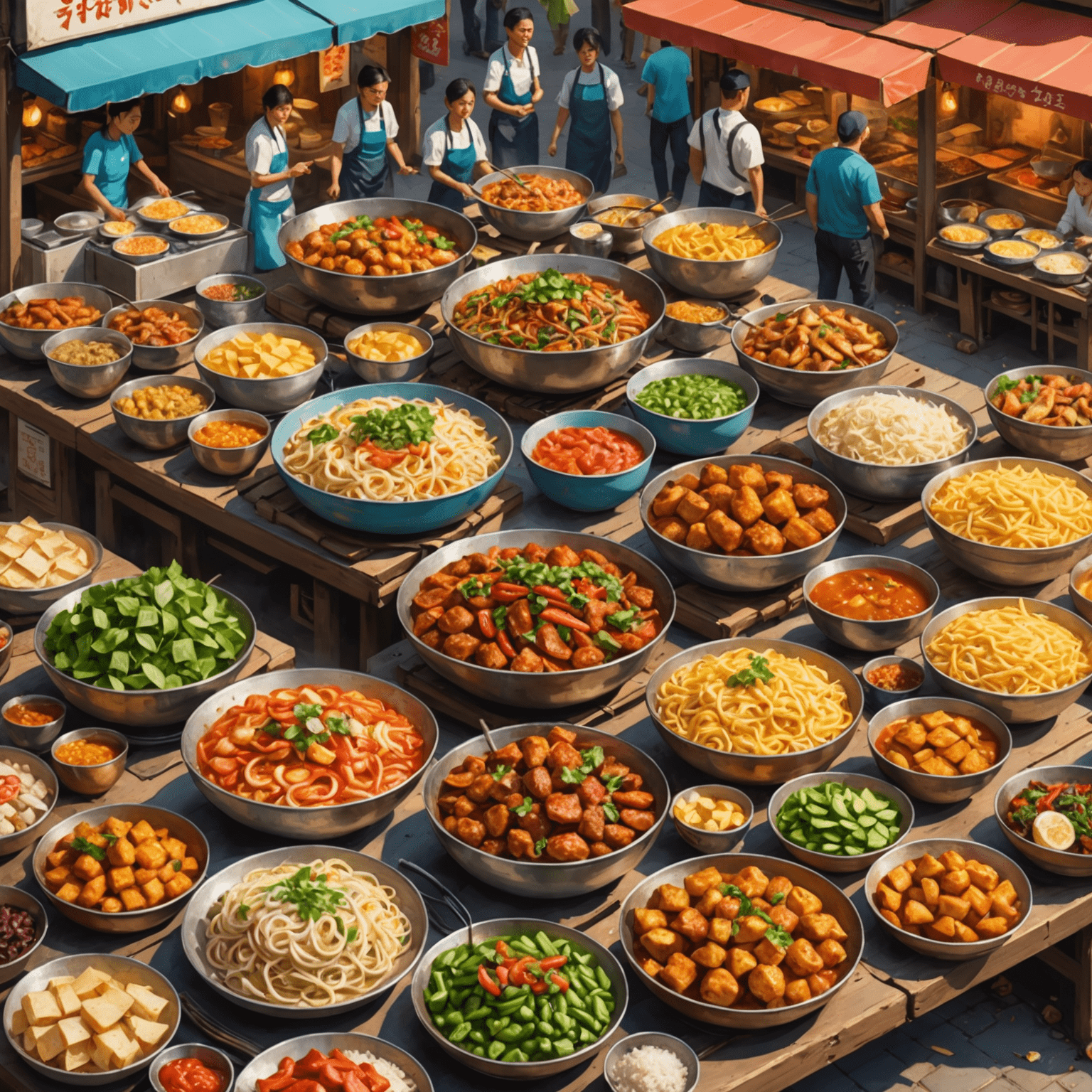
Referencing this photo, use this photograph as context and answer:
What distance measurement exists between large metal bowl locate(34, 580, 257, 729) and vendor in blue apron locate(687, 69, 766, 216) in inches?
258

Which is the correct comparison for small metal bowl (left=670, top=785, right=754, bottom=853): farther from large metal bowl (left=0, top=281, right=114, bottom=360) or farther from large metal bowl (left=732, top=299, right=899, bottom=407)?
large metal bowl (left=0, top=281, right=114, bottom=360)

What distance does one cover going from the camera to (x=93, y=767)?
22.1 ft

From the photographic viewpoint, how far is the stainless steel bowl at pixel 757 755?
21.7 ft

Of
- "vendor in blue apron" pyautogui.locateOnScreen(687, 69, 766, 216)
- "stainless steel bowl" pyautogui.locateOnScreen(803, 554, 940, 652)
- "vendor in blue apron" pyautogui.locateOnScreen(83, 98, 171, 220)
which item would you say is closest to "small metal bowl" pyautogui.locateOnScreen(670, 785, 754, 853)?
"stainless steel bowl" pyautogui.locateOnScreen(803, 554, 940, 652)

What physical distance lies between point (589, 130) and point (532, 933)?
32.3 ft

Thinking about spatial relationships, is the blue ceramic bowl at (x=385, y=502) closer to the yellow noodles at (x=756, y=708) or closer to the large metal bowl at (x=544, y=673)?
the large metal bowl at (x=544, y=673)

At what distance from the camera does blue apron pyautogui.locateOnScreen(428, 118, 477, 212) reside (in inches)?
486

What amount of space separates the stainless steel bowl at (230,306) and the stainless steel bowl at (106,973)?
5.11 m

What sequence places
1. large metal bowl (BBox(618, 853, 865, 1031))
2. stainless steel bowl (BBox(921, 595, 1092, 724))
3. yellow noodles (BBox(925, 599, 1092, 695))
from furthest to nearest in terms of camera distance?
1. yellow noodles (BBox(925, 599, 1092, 695))
2. stainless steel bowl (BBox(921, 595, 1092, 724))
3. large metal bowl (BBox(618, 853, 865, 1031))

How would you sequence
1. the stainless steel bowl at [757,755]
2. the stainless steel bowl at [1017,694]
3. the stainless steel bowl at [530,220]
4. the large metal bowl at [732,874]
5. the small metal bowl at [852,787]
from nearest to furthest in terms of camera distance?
the large metal bowl at [732,874] → the small metal bowl at [852,787] → the stainless steel bowl at [757,755] → the stainless steel bowl at [1017,694] → the stainless steel bowl at [530,220]

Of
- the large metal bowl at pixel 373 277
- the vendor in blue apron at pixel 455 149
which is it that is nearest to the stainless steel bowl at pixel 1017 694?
the large metal bowl at pixel 373 277

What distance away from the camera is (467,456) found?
8.45m

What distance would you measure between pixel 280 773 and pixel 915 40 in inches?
368

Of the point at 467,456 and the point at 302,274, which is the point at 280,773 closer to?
the point at 467,456
